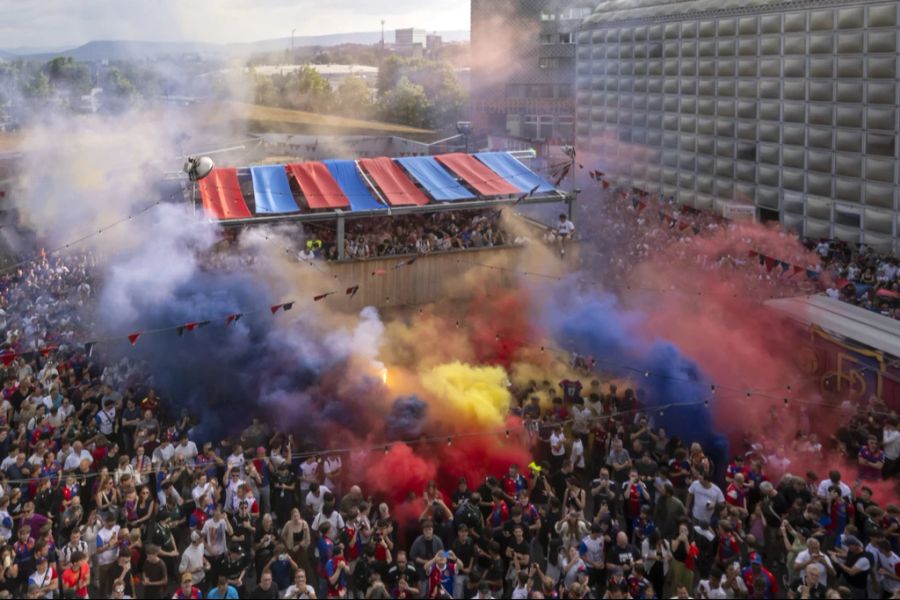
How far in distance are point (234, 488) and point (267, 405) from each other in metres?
2.51

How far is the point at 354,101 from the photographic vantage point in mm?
59844

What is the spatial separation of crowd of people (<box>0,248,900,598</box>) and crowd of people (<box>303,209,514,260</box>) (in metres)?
7.25

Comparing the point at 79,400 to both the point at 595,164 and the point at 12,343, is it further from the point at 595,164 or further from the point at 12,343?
the point at 595,164

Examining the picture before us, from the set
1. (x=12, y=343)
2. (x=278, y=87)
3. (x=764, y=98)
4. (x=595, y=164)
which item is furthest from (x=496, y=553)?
(x=278, y=87)

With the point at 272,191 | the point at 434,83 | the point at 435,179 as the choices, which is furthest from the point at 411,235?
the point at 434,83

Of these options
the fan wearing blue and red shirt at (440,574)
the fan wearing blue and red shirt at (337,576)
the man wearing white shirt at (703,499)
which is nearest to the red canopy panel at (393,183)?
the man wearing white shirt at (703,499)

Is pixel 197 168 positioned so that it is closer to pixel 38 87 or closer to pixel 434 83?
pixel 38 87

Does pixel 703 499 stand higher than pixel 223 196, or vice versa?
pixel 223 196

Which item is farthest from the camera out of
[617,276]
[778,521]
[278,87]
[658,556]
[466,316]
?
[278,87]

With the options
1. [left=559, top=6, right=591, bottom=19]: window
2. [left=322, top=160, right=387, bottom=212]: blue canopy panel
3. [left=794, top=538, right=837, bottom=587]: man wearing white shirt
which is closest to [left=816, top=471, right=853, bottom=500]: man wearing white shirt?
[left=794, top=538, right=837, bottom=587]: man wearing white shirt

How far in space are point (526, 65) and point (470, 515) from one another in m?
39.9

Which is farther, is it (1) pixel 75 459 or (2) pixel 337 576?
(1) pixel 75 459

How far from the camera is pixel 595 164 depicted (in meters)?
27.9

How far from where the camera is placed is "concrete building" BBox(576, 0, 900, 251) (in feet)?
58.1
